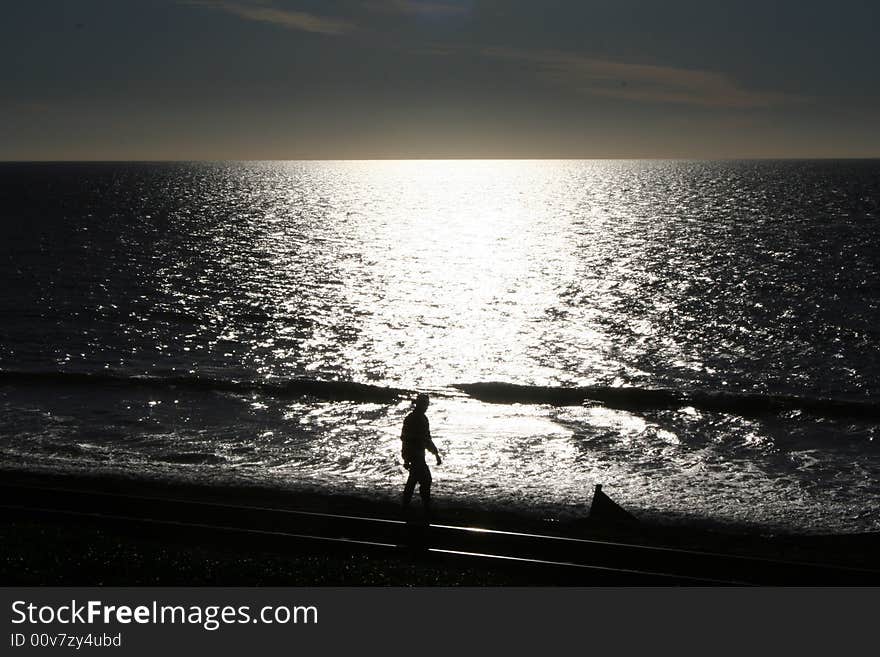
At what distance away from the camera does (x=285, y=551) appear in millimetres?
12383

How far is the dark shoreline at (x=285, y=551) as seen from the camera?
1098 centimetres

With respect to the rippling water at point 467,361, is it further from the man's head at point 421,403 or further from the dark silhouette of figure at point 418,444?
the man's head at point 421,403

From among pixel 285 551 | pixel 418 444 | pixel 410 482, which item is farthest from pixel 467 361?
pixel 285 551

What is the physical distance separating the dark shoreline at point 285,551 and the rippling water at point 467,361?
5.62ft

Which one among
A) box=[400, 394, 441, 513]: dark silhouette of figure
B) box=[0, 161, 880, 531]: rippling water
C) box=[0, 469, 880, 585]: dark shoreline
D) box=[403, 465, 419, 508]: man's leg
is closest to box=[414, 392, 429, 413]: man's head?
box=[400, 394, 441, 513]: dark silhouette of figure

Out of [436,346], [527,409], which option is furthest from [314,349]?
[527,409]

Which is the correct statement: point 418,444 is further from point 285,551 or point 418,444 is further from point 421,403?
point 285,551

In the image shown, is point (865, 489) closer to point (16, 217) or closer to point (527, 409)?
point (527, 409)

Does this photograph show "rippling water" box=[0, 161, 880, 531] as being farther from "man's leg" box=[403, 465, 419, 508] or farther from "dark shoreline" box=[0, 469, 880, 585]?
"man's leg" box=[403, 465, 419, 508]

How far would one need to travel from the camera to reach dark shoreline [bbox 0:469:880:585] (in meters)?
11.0

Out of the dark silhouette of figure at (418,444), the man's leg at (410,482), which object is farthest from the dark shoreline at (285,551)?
the dark silhouette of figure at (418,444)

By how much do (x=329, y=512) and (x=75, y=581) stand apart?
5889 mm

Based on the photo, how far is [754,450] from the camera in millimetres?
22641

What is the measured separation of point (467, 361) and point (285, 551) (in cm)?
2266
